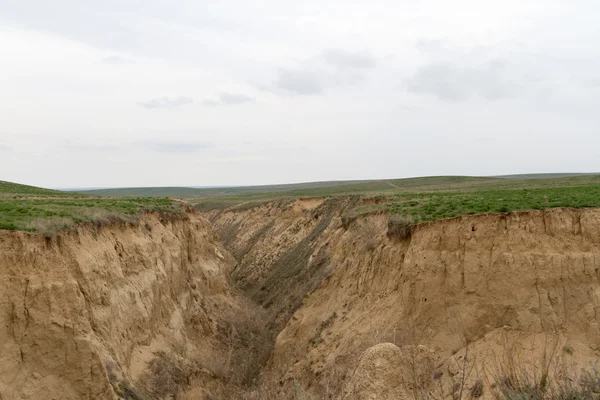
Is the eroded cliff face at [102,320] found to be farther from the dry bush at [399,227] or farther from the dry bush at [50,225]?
the dry bush at [399,227]

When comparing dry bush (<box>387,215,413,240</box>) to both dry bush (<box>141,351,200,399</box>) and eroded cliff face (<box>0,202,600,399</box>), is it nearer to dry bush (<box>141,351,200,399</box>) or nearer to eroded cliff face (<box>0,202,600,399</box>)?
eroded cliff face (<box>0,202,600,399</box>)

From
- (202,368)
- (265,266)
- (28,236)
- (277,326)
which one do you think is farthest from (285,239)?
(28,236)

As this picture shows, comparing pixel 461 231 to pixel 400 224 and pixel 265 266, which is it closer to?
pixel 400 224

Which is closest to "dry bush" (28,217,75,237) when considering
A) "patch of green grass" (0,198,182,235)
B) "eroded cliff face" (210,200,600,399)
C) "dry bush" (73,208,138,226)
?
"patch of green grass" (0,198,182,235)

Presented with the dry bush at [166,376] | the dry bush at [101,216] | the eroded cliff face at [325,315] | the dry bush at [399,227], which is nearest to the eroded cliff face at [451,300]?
the eroded cliff face at [325,315]

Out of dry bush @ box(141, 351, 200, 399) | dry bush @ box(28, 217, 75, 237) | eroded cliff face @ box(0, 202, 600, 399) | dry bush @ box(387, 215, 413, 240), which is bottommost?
dry bush @ box(141, 351, 200, 399)

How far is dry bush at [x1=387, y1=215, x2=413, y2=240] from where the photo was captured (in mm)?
22016

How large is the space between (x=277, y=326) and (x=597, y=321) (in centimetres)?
1723

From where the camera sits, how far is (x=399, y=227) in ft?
73.8

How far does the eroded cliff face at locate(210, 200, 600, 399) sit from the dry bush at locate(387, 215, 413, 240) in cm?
29

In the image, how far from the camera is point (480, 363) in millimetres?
16000

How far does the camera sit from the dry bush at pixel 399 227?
72.2 ft

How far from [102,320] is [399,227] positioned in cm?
1296

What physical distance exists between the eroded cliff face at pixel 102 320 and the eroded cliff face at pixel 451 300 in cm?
482
